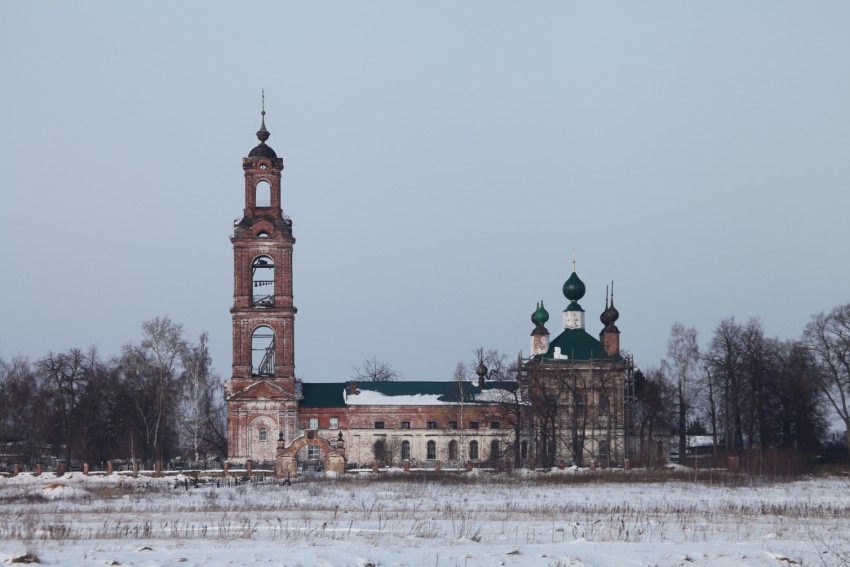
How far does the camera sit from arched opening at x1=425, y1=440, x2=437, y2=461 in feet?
228

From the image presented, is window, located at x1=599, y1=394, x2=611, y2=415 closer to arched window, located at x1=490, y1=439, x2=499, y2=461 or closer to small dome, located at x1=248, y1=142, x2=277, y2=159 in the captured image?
arched window, located at x1=490, y1=439, x2=499, y2=461

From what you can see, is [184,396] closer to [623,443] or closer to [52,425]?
[52,425]

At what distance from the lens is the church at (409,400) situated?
64.7 metres

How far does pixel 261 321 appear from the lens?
6494cm

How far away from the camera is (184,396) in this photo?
65125mm

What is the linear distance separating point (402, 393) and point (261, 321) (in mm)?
9813

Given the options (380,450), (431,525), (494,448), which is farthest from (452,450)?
A: (431,525)

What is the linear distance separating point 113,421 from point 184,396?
173 inches

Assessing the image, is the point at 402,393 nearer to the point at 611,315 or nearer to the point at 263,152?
the point at 611,315

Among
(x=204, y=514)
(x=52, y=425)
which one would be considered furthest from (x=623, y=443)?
(x=204, y=514)

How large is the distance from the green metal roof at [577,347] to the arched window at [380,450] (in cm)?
956

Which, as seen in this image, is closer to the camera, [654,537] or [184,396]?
[654,537]

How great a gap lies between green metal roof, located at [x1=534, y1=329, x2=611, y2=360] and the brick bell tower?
1421cm

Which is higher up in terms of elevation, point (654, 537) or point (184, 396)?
point (184, 396)
